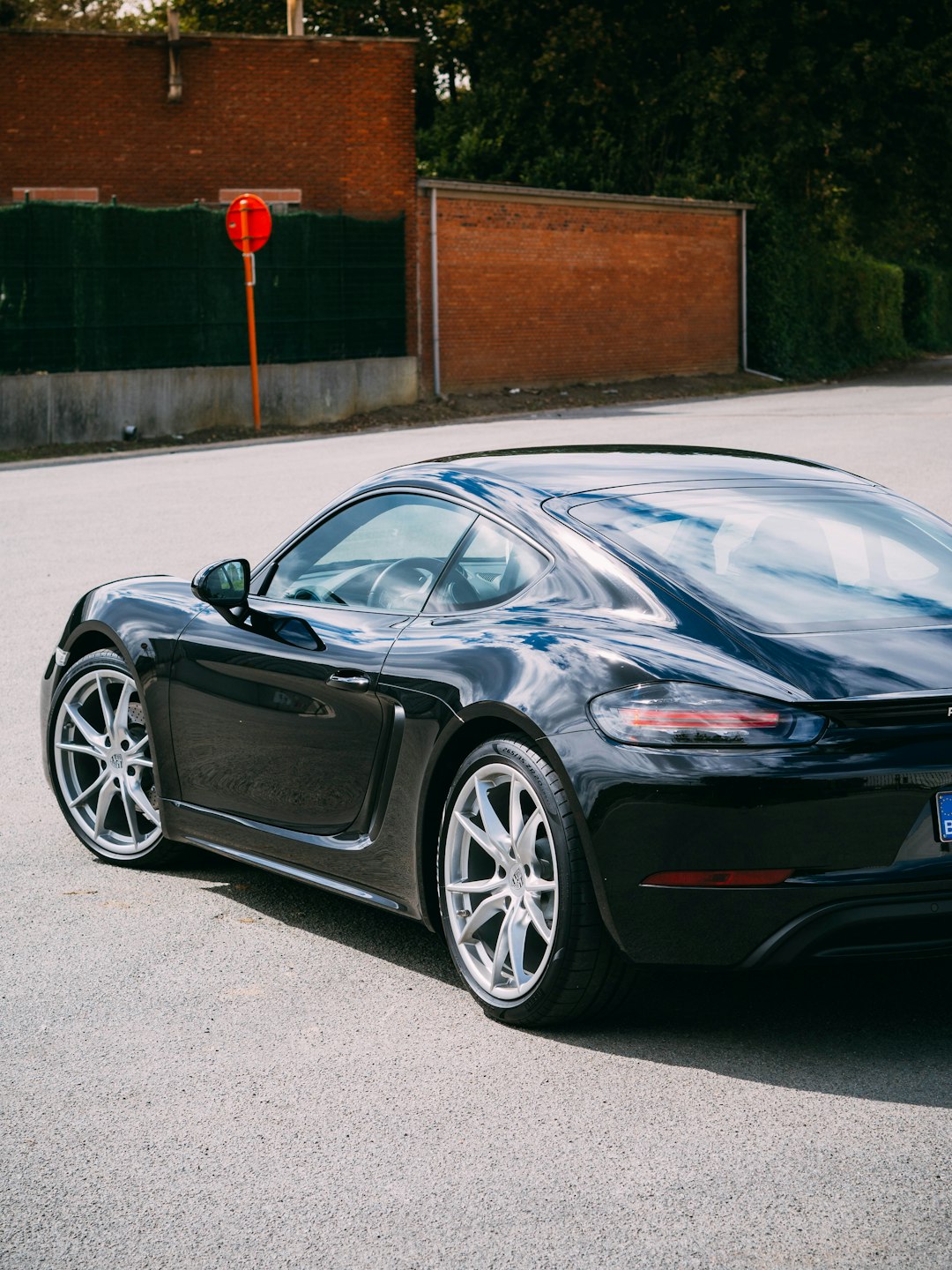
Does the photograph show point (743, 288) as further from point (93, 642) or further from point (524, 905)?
point (524, 905)

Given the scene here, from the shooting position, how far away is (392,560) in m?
5.36

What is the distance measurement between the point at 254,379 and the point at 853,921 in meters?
25.9

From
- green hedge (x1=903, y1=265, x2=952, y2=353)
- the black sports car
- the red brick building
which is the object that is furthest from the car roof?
green hedge (x1=903, y1=265, x2=952, y2=353)

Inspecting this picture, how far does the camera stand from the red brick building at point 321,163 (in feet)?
112

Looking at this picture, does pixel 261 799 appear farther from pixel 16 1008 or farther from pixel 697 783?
pixel 697 783

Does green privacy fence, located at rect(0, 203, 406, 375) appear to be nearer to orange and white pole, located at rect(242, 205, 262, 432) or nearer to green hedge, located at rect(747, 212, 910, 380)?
orange and white pole, located at rect(242, 205, 262, 432)

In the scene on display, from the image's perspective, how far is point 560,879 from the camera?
4.17 meters

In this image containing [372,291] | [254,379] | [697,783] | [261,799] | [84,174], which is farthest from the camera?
[84,174]

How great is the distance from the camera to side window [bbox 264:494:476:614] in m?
5.10

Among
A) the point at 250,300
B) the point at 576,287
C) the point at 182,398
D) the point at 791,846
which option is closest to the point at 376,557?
the point at 791,846

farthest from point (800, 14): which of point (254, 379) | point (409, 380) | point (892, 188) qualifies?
point (254, 379)

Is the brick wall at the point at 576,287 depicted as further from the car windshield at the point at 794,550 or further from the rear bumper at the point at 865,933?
the rear bumper at the point at 865,933

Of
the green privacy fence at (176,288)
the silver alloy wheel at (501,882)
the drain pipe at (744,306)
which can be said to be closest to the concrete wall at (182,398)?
the green privacy fence at (176,288)

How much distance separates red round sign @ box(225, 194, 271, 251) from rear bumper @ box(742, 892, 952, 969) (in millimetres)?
25747
